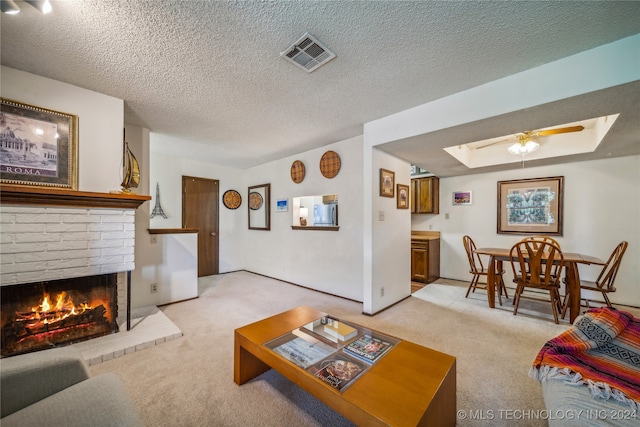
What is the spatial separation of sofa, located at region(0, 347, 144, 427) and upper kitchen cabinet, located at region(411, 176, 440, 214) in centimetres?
513

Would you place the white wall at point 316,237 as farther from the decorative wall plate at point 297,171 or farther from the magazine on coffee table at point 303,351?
the magazine on coffee table at point 303,351

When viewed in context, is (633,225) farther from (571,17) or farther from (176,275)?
(176,275)

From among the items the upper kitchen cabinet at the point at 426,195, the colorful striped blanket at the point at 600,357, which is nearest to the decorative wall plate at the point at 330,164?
the upper kitchen cabinet at the point at 426,195

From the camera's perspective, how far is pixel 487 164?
4.13 m

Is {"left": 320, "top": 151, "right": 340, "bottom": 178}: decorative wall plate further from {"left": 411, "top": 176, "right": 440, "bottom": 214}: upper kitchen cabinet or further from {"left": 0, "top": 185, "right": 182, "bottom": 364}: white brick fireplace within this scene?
{"left": 0, "top": 185, "right": 182, "bottom": 364}: white brick fireplace

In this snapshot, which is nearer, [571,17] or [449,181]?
[571,17]

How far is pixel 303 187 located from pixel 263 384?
3.06 meters

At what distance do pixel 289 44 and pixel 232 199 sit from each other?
4206mm

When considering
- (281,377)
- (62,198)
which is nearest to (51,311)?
(62,198)

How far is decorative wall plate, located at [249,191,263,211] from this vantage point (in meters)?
5.18

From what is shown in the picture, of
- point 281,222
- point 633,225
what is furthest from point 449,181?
point 281,222

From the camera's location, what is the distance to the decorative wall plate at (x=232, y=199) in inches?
209

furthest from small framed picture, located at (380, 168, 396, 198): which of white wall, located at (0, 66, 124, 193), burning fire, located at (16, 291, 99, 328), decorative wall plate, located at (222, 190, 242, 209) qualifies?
decorative wall plate, located at (222, 190, 242, 209)

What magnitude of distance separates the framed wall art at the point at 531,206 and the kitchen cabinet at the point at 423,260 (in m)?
1.23
